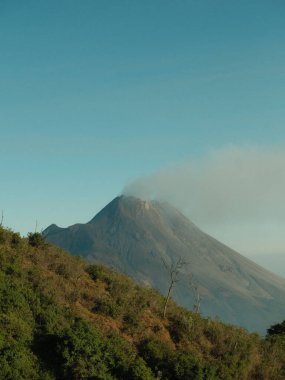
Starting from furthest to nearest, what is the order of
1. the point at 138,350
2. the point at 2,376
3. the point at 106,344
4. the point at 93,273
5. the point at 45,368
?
the point at 93,273, the point at 138,350, the point at 106,344, the point at 45,368, the point at 2,376

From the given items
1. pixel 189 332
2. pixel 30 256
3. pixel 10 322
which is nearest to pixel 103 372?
pixel 10 322

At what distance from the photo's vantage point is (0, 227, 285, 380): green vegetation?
27.3 meters

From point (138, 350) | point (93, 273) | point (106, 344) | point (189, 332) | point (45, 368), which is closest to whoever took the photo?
point (45, 368)

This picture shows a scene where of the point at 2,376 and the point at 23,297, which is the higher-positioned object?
the point at 23,297

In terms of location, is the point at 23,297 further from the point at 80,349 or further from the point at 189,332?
the point at 189,332

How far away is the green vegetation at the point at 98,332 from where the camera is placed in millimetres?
27266

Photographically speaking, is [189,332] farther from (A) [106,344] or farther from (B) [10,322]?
(B) [10,322]

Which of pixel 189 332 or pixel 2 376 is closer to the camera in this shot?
pixel 2 376

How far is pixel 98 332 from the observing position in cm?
2945

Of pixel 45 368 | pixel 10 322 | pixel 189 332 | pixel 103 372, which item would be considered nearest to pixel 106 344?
pixel 103 372

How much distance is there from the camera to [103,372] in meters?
27.2

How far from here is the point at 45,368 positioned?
26.8 meters

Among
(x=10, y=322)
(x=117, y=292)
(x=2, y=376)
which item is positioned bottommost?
(x=2, y=376)

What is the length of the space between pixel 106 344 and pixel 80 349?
1.84 metres
